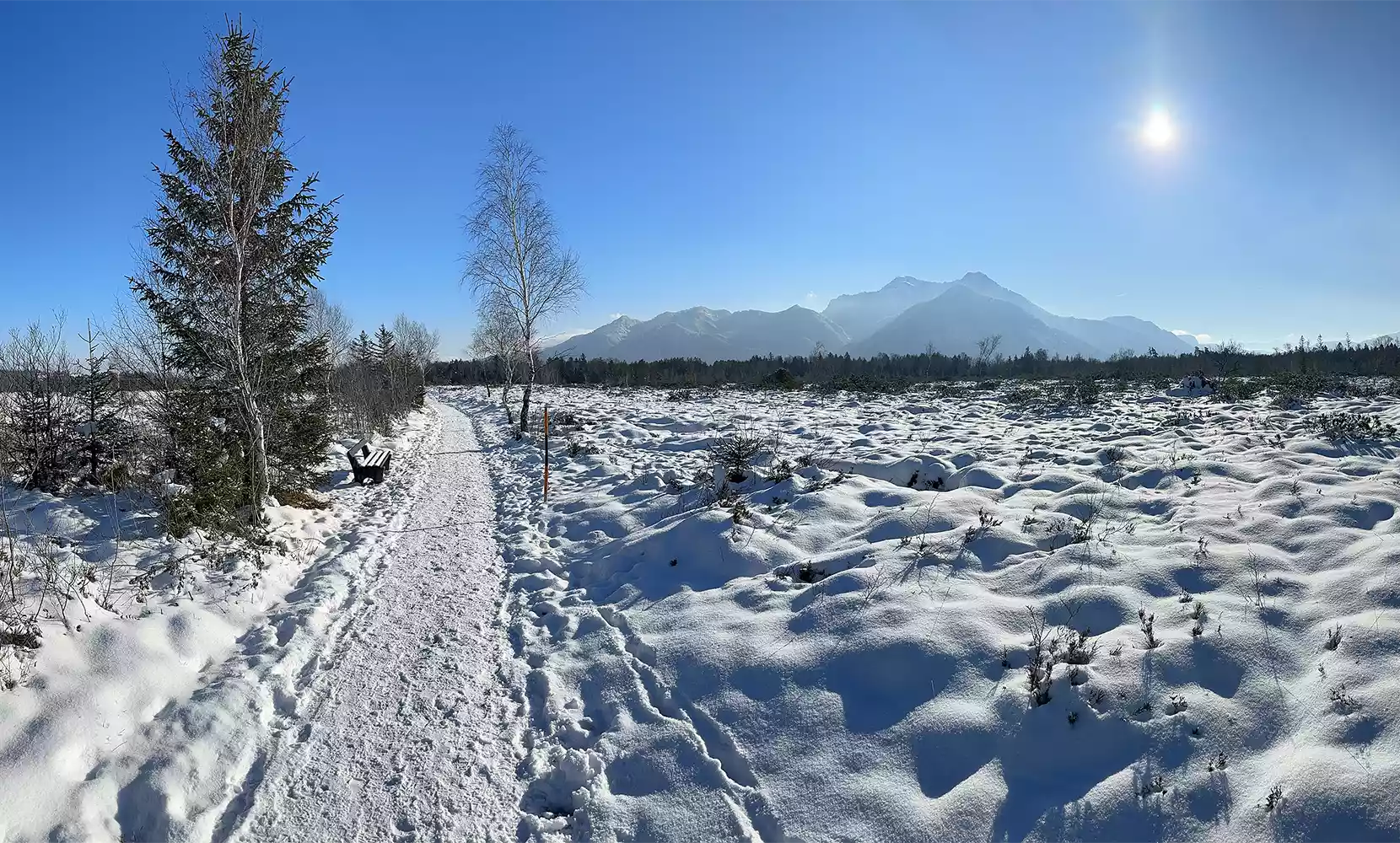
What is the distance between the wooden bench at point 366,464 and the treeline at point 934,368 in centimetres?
1356

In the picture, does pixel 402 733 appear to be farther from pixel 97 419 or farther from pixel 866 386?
pixel 866 386

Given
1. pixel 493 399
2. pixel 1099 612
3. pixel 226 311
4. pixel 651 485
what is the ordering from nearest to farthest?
pixel 1099 612, pixel 226 311, pixel 651 485, pixel 493 399

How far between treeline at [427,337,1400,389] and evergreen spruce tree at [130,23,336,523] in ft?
56.0

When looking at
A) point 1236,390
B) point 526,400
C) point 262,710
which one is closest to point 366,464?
point 526,400

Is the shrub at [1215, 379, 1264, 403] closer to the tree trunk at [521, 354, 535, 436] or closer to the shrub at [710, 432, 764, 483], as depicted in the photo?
the shrub at [710, 432, 764, 483]

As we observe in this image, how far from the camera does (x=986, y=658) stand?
3926 mm

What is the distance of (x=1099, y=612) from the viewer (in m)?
4.24

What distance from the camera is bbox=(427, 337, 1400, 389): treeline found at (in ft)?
88.7

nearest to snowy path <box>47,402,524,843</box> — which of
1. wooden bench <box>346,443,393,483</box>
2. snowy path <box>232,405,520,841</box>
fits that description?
snowy path <box>232,405,520,841</box>

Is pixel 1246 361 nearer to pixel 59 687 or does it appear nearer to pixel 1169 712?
pixel 1169 712

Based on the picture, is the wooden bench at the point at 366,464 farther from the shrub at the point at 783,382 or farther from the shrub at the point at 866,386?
the shrub at the point at 783,382

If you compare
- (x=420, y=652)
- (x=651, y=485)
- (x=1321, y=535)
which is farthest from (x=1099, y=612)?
(x=651, y=485)

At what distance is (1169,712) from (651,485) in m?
7.46

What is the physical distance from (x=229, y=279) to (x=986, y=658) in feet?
33.2
